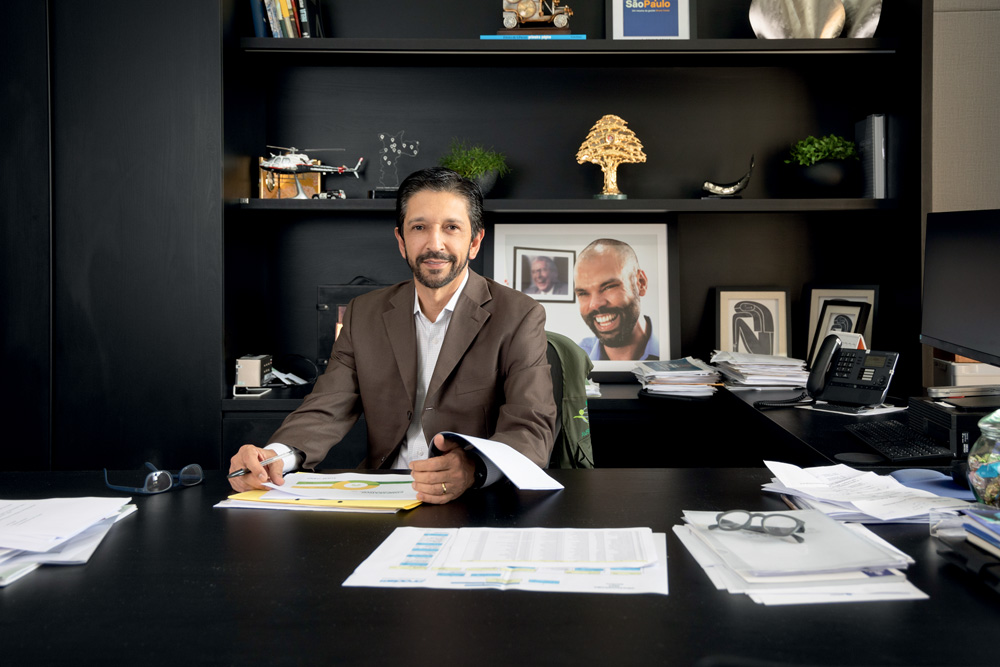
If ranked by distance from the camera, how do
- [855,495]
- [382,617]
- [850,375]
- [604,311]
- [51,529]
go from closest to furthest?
1. [382,617]
2. [51,529]
3. [855,495]
4. [850,375]
5. [604,311]

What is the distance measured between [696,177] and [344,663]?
9.15 ft

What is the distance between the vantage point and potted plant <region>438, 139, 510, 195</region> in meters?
2.93

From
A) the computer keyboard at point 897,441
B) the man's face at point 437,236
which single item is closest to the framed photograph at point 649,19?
the man's face at point 437,236

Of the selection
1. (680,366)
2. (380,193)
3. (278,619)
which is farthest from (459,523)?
(380,193)

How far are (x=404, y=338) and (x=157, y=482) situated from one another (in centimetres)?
76

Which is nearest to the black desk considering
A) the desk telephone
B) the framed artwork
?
the desk telephone

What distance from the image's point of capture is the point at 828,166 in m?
2.92

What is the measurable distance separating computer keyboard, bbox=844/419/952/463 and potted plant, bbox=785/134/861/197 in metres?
1.25

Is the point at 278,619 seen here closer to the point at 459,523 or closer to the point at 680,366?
the point at 459,523

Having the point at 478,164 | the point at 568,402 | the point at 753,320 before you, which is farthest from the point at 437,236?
the point at 753,320

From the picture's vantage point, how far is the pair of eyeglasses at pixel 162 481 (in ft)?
4.48

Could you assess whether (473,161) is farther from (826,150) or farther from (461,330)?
(826,150)

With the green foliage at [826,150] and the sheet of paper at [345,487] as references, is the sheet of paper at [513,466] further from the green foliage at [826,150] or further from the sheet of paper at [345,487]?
the green foliage at [826,150]

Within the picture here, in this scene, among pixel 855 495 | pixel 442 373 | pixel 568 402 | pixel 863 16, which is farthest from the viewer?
pixel 863 16
